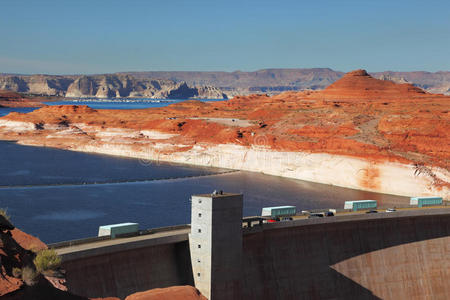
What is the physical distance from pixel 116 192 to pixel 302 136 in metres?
44.5

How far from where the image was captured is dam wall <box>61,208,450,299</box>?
34.5 m

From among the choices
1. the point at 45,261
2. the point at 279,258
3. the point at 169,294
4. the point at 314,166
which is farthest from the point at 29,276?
the point at 314,166

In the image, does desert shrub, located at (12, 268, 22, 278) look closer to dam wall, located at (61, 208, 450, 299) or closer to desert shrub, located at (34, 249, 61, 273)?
desert shrub, located at (34, 249, 61, 273)

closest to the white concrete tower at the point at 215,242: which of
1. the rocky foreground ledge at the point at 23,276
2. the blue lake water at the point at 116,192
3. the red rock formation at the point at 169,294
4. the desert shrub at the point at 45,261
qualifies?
the red rock formation at the point at 169,294

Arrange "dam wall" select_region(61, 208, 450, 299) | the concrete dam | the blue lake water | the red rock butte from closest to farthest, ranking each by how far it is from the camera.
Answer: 1. the concrete dam
2. "dam wall" select_region(61, 208, 450, 299)
3. the blue lake water
4. the red rock butte

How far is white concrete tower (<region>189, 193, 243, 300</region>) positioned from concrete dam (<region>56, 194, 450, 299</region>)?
0.21ft

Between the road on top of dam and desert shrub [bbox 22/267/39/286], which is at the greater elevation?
desert shrub [bbox 22/267/39/286]

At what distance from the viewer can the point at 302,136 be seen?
4441 inches

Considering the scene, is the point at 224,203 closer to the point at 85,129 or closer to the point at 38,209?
the point at 38,209

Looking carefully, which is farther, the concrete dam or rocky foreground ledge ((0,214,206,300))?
the concrete dam

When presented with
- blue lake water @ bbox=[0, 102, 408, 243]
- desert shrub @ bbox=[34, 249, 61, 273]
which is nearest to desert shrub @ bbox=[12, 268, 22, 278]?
desert shrub @ bbox=[34, 249, 61, 273]

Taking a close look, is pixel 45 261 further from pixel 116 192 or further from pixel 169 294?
pixel 116 192

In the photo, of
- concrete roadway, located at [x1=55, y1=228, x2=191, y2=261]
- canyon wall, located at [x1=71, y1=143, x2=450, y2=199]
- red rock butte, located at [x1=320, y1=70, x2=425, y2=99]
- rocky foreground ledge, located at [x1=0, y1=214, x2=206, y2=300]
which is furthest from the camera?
red rock butte, located at [x1=320, y1=70, x2=425, y2=99]

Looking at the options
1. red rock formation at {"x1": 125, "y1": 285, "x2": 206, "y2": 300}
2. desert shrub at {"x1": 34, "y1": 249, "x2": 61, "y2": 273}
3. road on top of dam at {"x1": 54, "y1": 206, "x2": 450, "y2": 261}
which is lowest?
red rock formation at {"x1": 125, "y1": 285, "x2": 206, "y2": 300}
